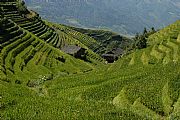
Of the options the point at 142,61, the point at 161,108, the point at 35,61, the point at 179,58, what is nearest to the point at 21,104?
the point at 161,108

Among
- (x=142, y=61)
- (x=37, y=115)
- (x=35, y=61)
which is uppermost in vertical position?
(x=37, y=115)

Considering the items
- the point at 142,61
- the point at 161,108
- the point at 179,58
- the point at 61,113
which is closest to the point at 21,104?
the point at 61,113

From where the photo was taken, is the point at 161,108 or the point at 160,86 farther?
the point at 160,86

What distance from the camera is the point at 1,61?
128 meters

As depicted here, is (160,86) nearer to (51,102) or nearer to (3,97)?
(51,102)

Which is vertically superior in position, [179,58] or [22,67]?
[179,58]

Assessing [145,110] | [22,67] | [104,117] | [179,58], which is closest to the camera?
[104,117]

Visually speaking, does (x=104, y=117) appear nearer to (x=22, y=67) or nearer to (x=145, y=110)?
(x=145, y=110)

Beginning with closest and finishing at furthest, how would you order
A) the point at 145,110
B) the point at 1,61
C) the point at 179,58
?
the point at 145,110, the point at 179,58, the point at 1,61

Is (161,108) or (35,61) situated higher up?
(161,108)

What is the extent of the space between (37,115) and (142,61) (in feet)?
165

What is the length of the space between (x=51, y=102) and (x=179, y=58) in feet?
117

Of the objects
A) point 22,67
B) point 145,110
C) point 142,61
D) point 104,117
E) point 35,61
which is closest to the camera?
point 104,117

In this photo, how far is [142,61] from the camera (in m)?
93.4
